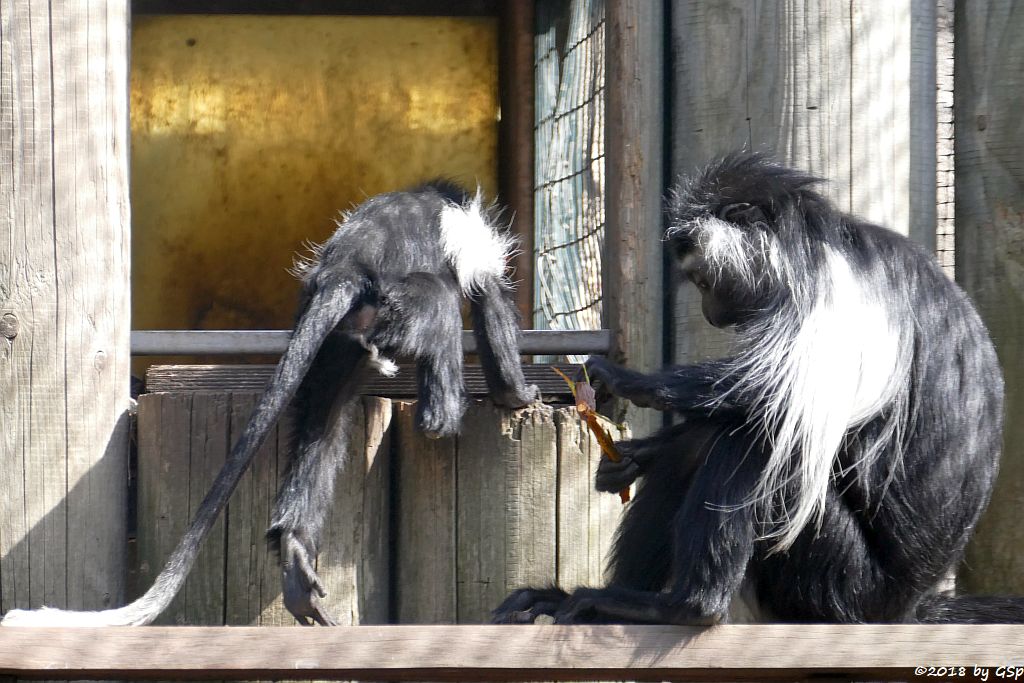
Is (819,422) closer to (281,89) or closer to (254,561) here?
(254,561)

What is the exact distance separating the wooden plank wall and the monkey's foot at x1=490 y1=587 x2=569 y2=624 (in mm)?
148

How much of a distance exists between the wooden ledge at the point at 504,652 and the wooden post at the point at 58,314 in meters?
0.39

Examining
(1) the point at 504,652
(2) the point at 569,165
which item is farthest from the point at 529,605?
(2) the point at 569,165

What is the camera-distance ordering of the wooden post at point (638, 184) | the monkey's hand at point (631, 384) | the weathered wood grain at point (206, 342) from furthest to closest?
the wooden post at point (638, 184)
the weathered wood grain at point (206, 342)
the monkey's hand at point (631, 384)

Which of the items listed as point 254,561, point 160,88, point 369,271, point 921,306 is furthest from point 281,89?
point 921,306

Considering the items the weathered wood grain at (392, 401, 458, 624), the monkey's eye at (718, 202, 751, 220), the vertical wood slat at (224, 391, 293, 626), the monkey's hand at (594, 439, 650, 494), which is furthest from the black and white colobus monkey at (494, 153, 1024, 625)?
the vertical wood slat at (224, 391, 293, 626)

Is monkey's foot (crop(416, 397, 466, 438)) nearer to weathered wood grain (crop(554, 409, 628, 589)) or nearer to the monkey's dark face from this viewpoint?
weathered wood grain (crop(554, 409, 628, 589))

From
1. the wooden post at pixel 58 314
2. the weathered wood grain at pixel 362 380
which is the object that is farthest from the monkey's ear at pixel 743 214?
the wooden post at pixel 58 314

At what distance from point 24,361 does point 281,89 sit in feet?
10.1

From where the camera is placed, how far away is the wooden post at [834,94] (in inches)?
90.5

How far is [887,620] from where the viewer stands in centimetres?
202

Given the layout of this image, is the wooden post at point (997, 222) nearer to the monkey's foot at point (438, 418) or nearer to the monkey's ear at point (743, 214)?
the monkey's ear at point (743, 214)

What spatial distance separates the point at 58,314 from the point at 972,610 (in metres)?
1.64

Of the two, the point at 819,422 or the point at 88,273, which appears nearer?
the point at 819,422
